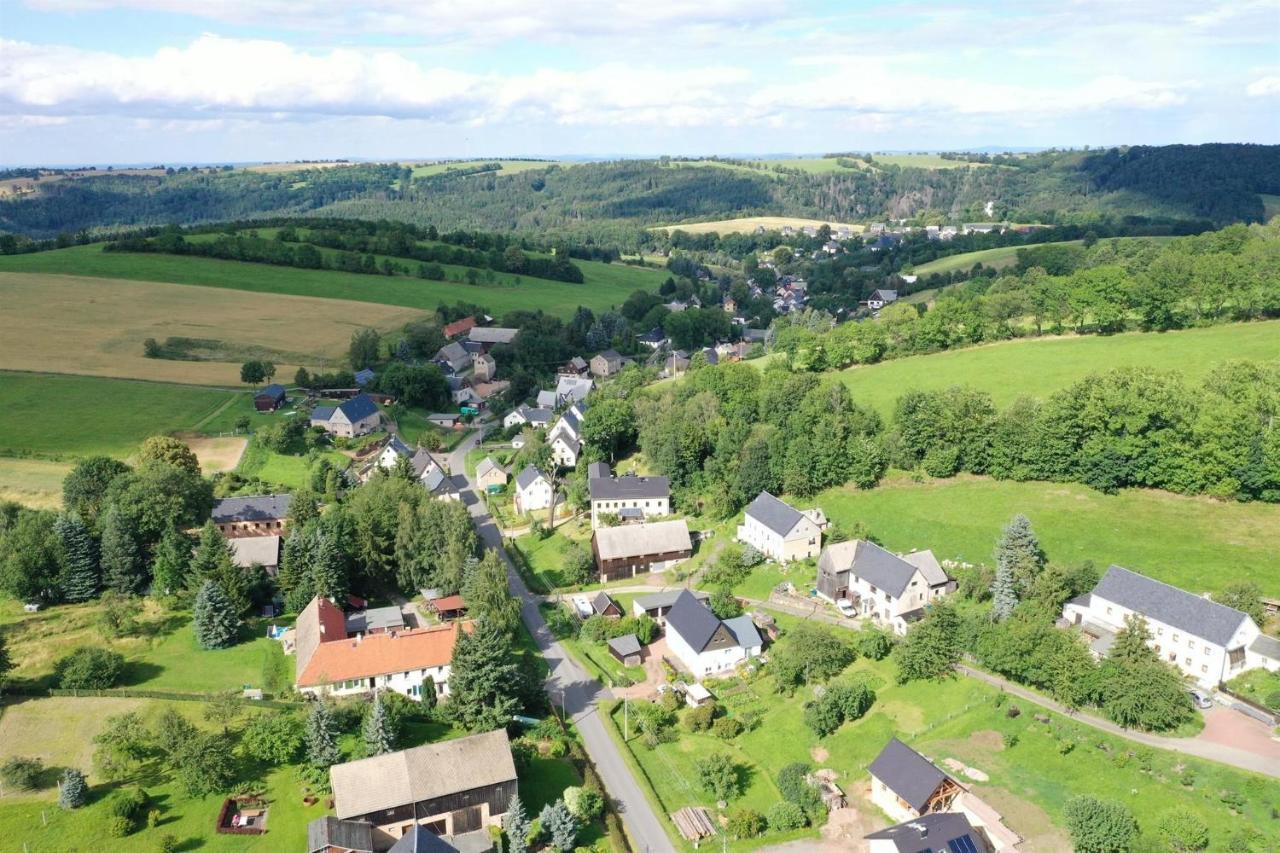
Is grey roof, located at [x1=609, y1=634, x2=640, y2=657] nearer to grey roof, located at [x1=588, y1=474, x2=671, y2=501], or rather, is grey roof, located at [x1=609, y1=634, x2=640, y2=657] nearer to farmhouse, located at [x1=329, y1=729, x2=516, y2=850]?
farmhouse, located at [x1=329, y1=729, x2=516, y2=850]

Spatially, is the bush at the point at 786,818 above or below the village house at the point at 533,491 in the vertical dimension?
below

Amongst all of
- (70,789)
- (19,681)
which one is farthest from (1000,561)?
(19,681)

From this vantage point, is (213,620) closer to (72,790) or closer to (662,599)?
(72,790)

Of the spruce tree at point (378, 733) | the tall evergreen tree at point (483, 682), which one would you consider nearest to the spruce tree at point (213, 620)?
the spruce tree at point (378, 733)

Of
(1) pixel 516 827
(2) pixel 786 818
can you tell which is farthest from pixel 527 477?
(2) pixel 786 818

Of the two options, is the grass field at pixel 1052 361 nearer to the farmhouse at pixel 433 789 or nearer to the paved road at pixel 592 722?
the paved road at pixel 592 722

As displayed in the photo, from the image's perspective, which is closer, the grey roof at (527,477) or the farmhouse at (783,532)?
the farmhouse at (783,532)
